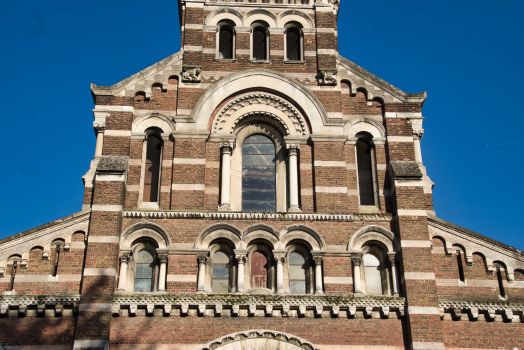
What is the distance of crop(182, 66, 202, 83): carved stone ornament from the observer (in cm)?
2325

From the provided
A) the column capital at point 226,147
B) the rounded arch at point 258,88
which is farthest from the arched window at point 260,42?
the column capital at point 226,147

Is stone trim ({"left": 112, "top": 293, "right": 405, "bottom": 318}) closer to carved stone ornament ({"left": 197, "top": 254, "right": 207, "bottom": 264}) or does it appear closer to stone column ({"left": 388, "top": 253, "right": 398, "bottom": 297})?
stone column ({"left": 388, "top": 253, "right": 398, "bottom": 297})

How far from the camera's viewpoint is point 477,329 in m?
19.6

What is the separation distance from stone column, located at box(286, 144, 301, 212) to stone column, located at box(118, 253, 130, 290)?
4.88 metres

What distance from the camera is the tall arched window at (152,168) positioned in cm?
2209

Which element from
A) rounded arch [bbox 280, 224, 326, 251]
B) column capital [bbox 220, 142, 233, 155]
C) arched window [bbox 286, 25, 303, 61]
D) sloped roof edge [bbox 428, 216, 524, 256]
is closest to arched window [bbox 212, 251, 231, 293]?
rounded arch [bbox 280, 224, 326, 251]

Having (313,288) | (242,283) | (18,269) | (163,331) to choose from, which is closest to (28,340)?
(18,269)

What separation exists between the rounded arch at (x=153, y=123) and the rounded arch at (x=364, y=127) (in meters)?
5.47

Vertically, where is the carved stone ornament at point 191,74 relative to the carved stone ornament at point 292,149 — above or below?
above

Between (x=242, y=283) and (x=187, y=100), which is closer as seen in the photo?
(x=242, y=283)

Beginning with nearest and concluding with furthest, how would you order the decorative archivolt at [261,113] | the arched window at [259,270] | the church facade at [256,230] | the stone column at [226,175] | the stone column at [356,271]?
the church facade at [256,230], the stone column at [356,271], the arched window at [259,270], the stone column at [226,175], the decorative archivolt at [261,113]

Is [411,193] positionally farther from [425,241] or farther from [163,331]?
[163,331]

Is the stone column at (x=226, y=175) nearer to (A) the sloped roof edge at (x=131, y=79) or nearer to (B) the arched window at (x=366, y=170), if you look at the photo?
(A) the sloped roof edge at (x=131, y=79)

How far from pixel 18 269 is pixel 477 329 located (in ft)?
41.0
